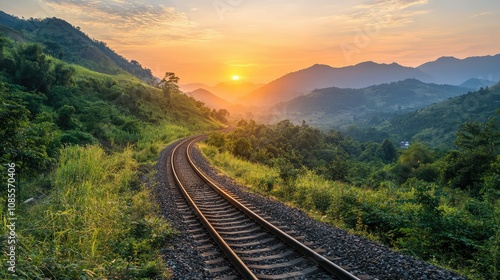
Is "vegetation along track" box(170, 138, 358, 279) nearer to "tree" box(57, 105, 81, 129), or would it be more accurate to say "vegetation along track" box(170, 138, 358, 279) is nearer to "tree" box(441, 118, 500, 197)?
"tree" box(57, 105, 81, 129)

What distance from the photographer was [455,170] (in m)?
27.6

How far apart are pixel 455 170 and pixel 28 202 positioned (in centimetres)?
3259

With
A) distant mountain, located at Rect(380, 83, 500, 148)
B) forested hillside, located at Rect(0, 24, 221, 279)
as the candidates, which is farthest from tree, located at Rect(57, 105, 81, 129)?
distant mountain, located at Rect(380, 83, 500, 148)

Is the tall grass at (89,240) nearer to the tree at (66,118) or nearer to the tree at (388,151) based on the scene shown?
the tree at (66,118)

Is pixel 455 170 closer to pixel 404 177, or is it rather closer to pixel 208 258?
pixel 404 177

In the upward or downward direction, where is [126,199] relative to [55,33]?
downward

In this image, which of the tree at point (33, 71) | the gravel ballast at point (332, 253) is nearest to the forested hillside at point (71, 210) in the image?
the gravel ballast at point (332, 253)

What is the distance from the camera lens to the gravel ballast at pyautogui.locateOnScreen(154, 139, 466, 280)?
5285 millimetres

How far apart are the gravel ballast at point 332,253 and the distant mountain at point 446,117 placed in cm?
13640

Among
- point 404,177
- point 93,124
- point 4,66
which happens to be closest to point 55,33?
point 4,66

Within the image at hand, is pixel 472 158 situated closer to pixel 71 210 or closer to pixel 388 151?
pixel 71 210

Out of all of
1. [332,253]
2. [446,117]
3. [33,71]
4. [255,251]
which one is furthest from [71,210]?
[446,117]

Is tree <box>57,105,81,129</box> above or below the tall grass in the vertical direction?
above

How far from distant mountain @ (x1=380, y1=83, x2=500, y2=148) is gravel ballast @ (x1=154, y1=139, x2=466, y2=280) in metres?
136
